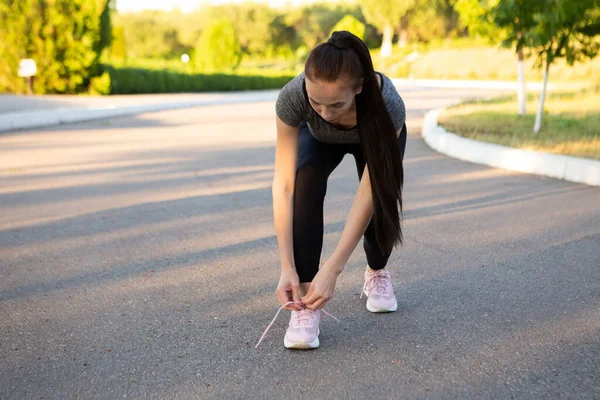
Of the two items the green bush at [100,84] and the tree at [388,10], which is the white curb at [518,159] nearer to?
the green bush at [100,84]

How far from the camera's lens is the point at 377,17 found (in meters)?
60.4

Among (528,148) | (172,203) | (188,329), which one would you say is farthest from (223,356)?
(528,148)

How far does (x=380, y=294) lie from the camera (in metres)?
3.22

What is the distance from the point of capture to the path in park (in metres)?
2.52

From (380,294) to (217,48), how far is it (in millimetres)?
35062

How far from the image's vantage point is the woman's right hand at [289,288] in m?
2.79

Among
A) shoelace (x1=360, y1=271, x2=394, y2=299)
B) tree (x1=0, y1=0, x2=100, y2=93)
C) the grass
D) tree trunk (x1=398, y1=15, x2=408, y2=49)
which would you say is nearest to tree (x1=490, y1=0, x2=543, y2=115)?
the grass

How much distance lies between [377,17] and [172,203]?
57.3 metres

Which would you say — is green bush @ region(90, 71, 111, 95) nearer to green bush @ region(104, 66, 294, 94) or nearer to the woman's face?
green bush @ region(104, 66, 294, 94)

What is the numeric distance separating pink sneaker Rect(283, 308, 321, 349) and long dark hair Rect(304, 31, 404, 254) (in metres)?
0.45

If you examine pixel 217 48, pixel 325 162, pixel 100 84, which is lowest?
pixel 100 84

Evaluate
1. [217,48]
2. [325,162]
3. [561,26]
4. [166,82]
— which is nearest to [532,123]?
[561,26]

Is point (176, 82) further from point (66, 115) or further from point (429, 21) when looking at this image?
point (429, 21)

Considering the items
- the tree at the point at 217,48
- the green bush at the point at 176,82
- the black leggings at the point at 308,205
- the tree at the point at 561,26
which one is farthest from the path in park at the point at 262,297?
the tree at the point at 217,48
